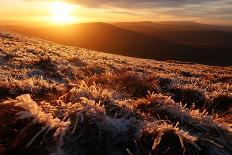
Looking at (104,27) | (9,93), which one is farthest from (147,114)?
(104,27)

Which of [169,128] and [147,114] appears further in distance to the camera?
[147,114]

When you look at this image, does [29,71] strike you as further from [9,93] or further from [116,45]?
[116,45]

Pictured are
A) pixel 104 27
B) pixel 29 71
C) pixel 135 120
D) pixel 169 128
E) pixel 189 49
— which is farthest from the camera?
pixel 104 27

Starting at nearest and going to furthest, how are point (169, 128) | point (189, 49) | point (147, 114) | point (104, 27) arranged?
point (169, 128), point (147, 114), point (189, 49), point (104, 27)

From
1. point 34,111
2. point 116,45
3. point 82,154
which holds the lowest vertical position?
point 116,45

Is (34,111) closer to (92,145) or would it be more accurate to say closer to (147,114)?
(92,145)

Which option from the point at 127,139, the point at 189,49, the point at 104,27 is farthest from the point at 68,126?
the point at 104,27

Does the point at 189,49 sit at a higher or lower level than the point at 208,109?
lower
